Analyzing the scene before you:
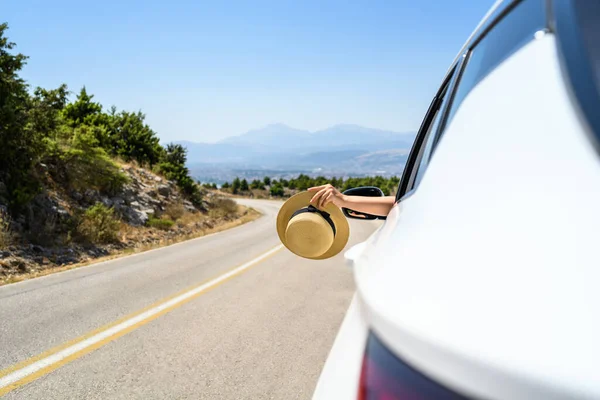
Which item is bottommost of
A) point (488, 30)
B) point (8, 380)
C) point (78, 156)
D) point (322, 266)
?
point (322, 266)

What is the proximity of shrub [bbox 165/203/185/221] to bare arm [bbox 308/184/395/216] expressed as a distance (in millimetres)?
18731

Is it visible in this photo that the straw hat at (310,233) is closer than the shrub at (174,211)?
Yes

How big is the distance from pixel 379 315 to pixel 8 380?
165 inches

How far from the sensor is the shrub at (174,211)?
20422 millimetres

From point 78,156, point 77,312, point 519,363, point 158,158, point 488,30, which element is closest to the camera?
point 519,363

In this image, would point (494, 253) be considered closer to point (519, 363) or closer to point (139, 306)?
point (519, 363)

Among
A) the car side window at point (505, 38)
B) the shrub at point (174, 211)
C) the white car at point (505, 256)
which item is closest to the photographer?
the white car at point (505, 256)

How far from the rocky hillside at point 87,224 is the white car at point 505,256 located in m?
9.27

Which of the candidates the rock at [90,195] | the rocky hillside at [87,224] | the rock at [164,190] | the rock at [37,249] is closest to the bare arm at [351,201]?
the rocky hillside at [87,224]

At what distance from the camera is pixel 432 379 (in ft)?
2.01

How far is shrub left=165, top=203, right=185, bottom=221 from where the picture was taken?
20422 mm

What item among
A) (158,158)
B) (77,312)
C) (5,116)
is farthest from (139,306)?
(158,158)

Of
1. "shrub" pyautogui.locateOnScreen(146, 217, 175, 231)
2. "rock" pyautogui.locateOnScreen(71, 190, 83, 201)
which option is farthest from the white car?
"shrub" pyautogui.locateOnScreen(146, 217, 175, 231)

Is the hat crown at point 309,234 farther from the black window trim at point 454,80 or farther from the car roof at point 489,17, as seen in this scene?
the car roof at point 489,17
